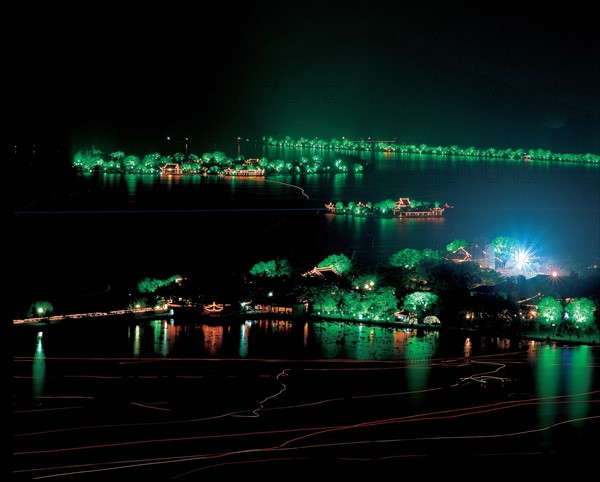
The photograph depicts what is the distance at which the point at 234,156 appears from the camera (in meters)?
22.1

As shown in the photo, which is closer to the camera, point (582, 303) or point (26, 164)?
point (582, 303)

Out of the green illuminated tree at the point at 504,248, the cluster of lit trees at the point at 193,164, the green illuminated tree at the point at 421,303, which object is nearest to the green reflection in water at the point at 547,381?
the green illuminated tree at the point at 421,303

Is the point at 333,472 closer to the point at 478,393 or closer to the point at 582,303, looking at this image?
the point at 478,393

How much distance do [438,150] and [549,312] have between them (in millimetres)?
23857

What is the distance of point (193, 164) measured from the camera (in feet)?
64.2

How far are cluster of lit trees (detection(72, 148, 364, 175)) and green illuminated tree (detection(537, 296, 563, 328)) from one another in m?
13.6

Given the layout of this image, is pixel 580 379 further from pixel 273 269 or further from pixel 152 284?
pixel 152 284

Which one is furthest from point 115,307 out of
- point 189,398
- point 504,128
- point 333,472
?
point 504,128

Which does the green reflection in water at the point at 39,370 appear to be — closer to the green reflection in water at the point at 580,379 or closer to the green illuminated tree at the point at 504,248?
the green reflection in water at the point at 580,379

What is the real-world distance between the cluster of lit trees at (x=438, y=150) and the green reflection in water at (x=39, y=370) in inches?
912

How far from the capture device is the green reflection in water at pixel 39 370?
3970mm

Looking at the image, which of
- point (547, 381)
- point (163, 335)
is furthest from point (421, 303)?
point (163, 335)

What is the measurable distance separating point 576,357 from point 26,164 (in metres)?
13.2

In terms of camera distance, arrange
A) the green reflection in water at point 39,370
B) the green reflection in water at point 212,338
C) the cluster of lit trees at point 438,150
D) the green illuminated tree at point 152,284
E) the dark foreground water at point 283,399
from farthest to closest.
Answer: the cluster of lit trees at point 438,150, the green illuminated tree at point 152,284, the green reflection in water at point 212,338, the green reflection in water at point 39,370, the dark foreground water at point 283,399
